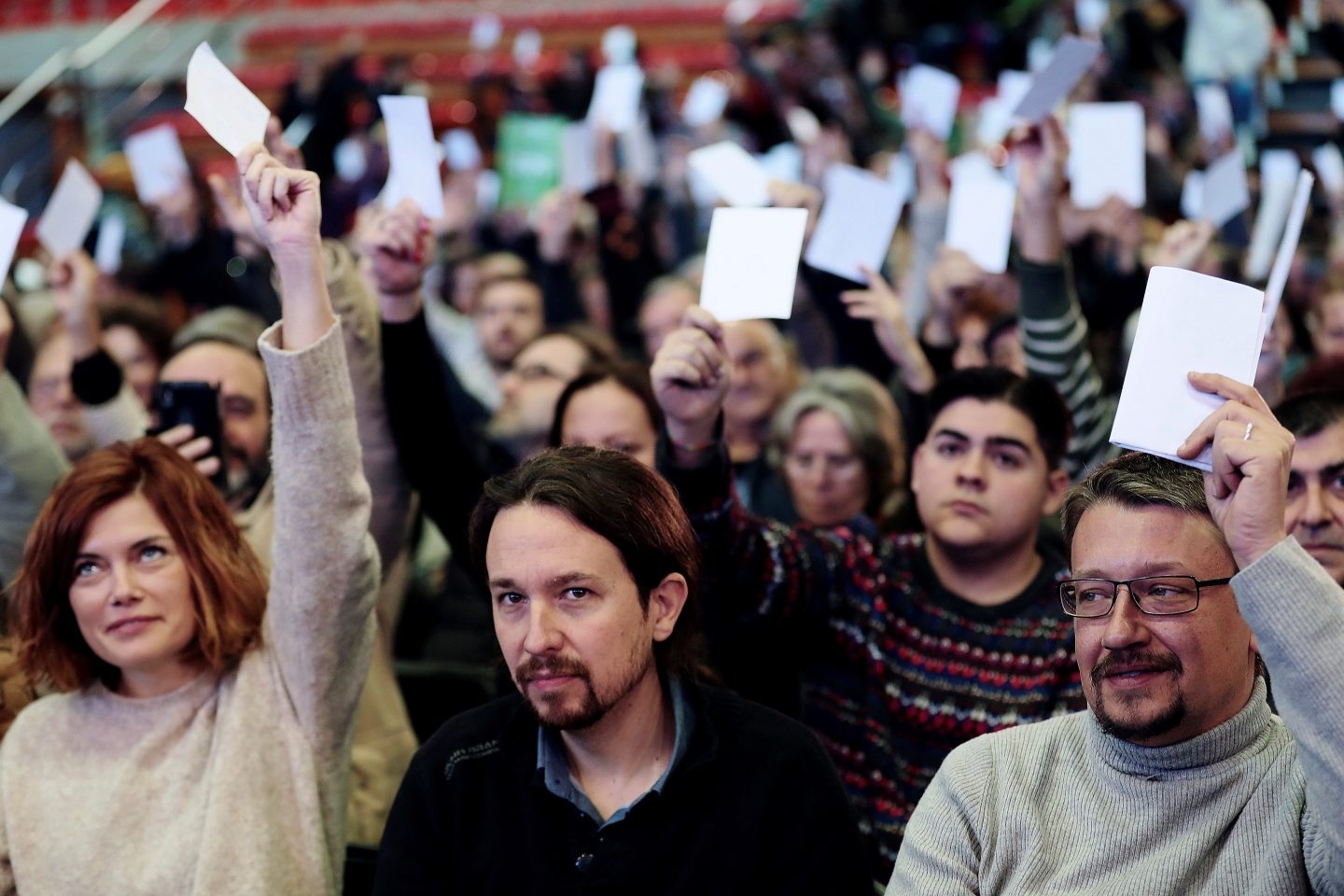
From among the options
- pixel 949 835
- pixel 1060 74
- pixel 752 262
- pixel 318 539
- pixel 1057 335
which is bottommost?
pixel 949 835

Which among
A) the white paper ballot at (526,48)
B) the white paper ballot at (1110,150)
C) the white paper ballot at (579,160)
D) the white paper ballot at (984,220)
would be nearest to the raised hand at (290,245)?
the white paper ballot at (984,220)

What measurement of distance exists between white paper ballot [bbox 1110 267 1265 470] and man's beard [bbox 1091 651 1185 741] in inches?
8.9

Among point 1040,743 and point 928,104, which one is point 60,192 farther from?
point 1040,743

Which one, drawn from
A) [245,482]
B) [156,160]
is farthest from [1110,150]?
[156,160]

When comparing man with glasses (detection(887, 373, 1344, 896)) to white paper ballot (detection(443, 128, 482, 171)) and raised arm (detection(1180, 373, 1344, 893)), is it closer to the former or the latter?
raised arm (detection(1180, 373, 1344, 893))

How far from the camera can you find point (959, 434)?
7.82ft

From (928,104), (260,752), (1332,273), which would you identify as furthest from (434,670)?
(1332,273)

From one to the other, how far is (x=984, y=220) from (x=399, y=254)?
1.29 m

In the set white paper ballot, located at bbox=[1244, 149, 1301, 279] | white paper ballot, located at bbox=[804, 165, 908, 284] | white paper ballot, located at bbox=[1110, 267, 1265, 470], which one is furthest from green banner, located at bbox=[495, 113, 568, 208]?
white paper ballot, located at bbox=[1110, 267, 1265, 470]

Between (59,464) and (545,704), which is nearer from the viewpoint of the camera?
(545,704)

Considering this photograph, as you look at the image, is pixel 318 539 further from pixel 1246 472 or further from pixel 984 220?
pixel 984 220

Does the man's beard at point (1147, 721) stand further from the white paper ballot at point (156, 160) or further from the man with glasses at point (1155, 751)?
the white paper ballot at point (156, 160)

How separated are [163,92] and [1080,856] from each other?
326 inches

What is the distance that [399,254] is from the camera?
2494 mm
